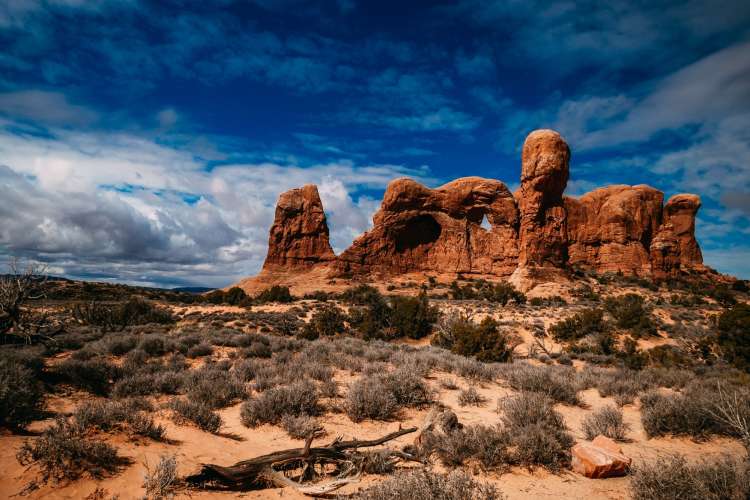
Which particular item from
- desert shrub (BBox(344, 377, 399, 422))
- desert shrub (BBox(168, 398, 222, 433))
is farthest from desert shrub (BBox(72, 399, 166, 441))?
desert shrub (BBox(344, 377, 399, 422))

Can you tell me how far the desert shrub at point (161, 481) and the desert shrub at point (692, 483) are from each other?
4.87 m

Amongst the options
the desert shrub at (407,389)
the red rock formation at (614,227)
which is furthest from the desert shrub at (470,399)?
the red rock formation at (614,227)

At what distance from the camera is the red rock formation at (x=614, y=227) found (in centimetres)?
4422

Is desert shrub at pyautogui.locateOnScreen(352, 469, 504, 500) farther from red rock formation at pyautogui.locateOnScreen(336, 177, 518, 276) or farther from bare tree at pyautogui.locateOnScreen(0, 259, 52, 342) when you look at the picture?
red rock formation at pyautogui.locateOnScreen(336, 177, 518, 276)

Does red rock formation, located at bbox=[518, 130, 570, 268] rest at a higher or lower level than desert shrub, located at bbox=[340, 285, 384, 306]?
higher

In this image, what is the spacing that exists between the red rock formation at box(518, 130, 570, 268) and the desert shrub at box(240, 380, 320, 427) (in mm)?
36138

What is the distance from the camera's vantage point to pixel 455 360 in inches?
416

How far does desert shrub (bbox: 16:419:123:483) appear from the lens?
3.60 m

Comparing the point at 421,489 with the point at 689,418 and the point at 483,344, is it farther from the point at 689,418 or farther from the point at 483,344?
the point at 483,344

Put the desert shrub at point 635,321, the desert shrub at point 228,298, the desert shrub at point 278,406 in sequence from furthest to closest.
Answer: the desert shrub at point 228,298, the desert shrub at point 635,321, the desert shrub at point 278,406

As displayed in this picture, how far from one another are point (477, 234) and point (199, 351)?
131ft

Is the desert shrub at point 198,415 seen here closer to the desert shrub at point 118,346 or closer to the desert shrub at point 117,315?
the desert shrub at point 118,346

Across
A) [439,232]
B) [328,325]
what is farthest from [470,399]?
[439,232]

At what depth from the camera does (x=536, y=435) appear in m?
4.80
